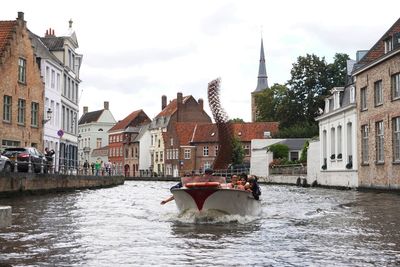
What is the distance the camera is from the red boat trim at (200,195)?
1577 centimetres

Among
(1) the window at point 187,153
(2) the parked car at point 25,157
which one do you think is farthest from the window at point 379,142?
(1) the window at point 187,153

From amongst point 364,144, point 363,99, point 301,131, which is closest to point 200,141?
point 301,131

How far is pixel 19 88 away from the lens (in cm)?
3900

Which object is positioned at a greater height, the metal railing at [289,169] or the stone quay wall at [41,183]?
the metal railing at [289,169]

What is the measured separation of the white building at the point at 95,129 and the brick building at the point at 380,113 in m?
93.7

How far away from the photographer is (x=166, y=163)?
102m

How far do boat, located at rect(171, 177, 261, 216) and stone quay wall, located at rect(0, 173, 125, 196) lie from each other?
1108cm

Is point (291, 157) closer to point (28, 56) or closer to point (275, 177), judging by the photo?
point (275, 177)

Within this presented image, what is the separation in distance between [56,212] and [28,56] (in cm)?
2301

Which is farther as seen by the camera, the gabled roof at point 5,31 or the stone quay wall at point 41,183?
the gabled roof at point 5,31

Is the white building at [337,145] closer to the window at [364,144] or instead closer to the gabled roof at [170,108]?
the window at [364,144]

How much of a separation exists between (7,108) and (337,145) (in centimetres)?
2239

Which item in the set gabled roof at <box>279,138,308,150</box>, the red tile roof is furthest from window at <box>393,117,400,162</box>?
the red tile roof

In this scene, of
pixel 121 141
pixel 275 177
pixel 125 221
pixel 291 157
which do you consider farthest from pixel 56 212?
pixel 121 141
